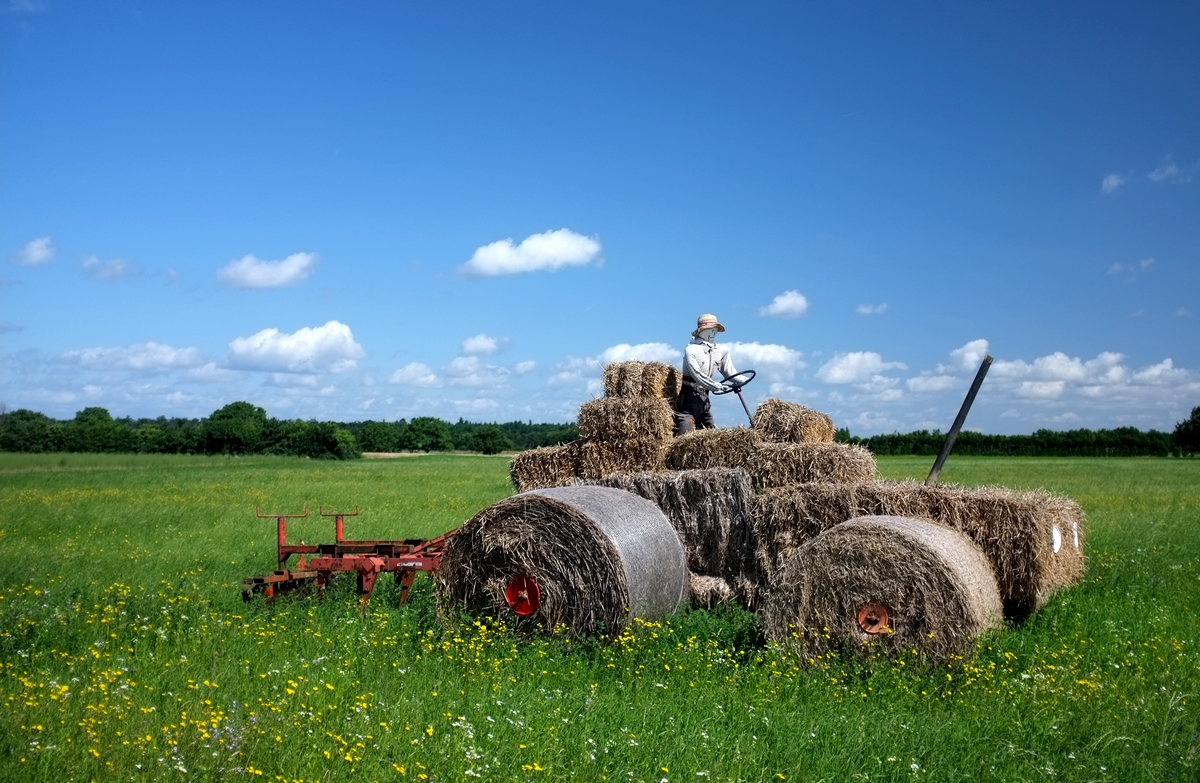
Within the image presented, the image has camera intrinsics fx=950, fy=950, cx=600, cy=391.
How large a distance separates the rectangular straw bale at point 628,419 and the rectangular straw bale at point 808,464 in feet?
4.77

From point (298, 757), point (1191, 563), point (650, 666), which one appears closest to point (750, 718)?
point (650, 666)

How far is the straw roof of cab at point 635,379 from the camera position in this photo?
12.3 m

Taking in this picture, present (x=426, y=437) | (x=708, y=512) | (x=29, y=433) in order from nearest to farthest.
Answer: (x=708, y=512) → (x=29, y=433) → (x=426, y=437)

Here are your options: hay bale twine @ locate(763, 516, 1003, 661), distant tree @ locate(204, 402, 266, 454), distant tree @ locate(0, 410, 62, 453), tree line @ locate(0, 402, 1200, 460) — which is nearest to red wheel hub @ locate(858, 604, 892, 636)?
hay bale twine @ locate(763, 516, 1003, 661)

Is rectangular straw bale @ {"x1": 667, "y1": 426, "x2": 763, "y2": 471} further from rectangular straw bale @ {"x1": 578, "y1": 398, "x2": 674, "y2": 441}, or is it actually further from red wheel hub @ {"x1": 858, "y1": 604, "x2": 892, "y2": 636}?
red wheel hub @ {"x1": 858, "y1": 604, "x2": 892, "y2": 636}

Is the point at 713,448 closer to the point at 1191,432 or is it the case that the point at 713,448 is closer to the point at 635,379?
the point at 635,379

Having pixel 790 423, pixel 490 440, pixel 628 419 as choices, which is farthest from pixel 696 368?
pixel 490 440

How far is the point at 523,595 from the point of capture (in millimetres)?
8945

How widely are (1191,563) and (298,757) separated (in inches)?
511

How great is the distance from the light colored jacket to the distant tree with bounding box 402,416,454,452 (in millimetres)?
85064

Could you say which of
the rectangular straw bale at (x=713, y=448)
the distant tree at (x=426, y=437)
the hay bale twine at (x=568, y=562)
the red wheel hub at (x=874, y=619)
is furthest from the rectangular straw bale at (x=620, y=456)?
the distant tree at (x=426, y=437)

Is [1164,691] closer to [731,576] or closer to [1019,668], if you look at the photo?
[1019,668]

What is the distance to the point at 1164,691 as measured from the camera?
7191 millimetres

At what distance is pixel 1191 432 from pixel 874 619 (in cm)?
9301
